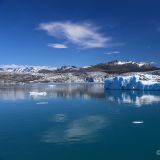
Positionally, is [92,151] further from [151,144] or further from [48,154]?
[151,144]

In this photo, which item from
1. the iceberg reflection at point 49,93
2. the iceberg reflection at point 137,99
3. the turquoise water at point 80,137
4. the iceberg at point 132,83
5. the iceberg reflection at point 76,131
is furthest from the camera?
the iceberg at point 132,83

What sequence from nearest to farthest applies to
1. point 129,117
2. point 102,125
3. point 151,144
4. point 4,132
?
point 151,144 → point 4,132 → point 102,125 → point 129,117

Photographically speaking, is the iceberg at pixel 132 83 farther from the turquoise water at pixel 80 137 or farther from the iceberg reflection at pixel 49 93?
the turquoise water at pixel 80 137

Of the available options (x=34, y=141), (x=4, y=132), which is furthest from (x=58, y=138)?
(x=4, y=132)

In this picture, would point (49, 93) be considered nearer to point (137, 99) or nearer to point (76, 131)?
point (137, 99)

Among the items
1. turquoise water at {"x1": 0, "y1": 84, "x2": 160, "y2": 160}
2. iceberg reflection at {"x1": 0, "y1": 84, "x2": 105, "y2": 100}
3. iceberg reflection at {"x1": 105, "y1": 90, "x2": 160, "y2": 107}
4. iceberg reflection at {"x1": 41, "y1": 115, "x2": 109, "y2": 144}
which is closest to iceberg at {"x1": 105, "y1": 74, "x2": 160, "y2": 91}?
iceberg reflection at {"x1": 0, "y1": 84, "x2": 105, "y2": 100}

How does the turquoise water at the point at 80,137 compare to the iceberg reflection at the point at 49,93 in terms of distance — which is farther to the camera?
the iceberg reflection at the point at 49,93

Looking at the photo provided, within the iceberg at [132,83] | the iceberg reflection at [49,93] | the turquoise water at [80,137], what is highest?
the iceberg at [132,83]

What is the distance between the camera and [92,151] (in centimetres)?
1118

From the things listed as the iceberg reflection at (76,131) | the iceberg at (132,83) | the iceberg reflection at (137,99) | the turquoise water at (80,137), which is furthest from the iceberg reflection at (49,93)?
the iceberg reflection at (76,131)

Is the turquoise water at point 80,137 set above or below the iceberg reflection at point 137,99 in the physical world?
below

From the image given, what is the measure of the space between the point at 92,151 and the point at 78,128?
4.14 meters

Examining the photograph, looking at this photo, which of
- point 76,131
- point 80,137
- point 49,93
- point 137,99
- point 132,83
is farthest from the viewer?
point 132,83

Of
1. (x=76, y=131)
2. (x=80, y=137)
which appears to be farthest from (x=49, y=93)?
(x=80, y=137)
